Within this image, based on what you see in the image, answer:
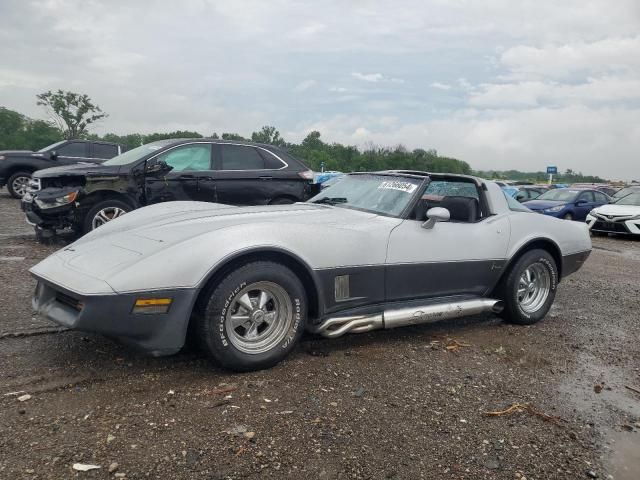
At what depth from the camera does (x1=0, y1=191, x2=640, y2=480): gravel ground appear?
238cm

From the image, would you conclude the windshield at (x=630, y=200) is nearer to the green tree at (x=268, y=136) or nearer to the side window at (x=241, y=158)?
the side window at (x=241, y=158)

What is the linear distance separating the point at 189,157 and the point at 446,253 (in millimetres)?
4787

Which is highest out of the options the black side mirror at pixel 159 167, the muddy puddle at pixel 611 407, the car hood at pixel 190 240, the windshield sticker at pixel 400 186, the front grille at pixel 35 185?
the black side mirror at pixel 159 167

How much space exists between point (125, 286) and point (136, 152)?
5435mm

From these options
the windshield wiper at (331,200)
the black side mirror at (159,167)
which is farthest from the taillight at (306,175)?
the windshield wiper at (331,200)

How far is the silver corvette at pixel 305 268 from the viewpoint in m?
3.01

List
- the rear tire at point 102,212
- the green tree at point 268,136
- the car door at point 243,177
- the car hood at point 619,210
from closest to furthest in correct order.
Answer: the rear tire at point 102,212, the car door at point 243,177, the car hood at point 619,210, the green tree at point 268,136

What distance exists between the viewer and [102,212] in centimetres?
713

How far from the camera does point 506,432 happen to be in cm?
279

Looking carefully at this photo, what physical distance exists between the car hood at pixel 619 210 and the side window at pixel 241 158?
10.4 meters

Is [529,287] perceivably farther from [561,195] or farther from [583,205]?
[561,195]

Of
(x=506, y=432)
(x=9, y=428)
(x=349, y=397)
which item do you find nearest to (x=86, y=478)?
(x=9, y=428)

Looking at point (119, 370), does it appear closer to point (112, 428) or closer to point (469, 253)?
point (112, 428)

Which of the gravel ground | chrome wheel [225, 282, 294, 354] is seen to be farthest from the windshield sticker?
chrome wheel [225, 282, 294, 354]
